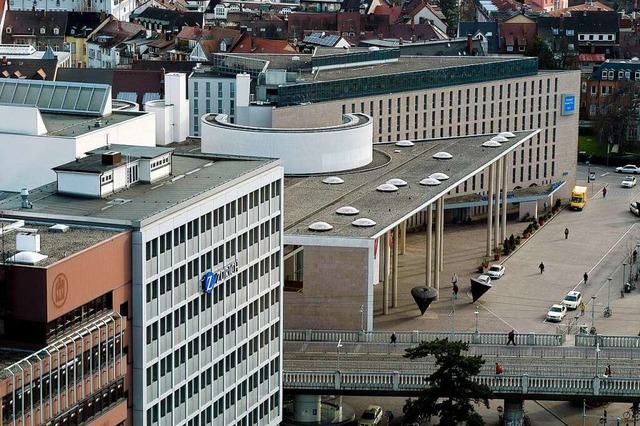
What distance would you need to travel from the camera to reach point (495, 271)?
137 metres

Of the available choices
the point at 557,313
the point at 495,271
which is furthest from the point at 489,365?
the point at 495,271

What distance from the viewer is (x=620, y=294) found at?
133000 mm

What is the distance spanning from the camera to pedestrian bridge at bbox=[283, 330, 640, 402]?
340ft

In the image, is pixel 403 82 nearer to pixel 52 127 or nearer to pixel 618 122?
pixel 618 122

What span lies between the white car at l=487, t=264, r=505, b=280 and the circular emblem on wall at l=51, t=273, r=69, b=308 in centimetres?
6484

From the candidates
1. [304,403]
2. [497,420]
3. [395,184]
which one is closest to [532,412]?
[497,420]

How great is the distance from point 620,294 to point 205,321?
53.1m

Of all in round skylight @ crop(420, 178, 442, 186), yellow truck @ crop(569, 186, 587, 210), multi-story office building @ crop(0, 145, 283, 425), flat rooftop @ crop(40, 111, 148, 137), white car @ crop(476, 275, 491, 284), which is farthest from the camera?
yellow truck @ crop(569, 186, 587, 210)

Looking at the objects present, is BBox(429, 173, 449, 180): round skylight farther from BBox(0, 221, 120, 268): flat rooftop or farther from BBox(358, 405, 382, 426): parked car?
BBox(0, 221, 120, 268): flat rooftop

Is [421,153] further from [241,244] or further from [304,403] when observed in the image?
[241,244]

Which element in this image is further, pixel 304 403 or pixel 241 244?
pixel 304 403

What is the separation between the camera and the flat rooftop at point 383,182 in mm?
117062

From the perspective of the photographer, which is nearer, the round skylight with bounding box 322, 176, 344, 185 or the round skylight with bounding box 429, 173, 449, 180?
the round skylight with bounding box 322, 176, 344, 185

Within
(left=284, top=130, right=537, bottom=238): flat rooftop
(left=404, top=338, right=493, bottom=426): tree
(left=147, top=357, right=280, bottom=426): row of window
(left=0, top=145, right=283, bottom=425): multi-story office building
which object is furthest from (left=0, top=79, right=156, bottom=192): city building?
(left=404, top=338, right=493, bottom=426): tree
